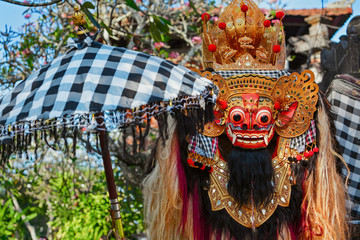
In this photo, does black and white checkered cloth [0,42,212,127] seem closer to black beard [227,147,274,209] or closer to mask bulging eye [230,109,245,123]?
mask bulging eye [230,109,245,123]

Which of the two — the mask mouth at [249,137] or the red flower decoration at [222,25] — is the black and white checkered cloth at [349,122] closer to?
the mask mouth at [249,137]

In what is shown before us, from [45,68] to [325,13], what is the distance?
171 inches

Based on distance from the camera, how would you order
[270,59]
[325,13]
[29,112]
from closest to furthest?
1. [29,112]
2. [270,59]
3. [325,13]

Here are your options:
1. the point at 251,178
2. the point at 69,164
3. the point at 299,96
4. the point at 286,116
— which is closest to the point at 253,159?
the point at 251,178

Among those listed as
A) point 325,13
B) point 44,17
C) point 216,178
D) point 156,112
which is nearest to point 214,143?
point 216,178

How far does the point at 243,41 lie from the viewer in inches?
96.0

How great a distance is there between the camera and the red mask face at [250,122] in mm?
2309

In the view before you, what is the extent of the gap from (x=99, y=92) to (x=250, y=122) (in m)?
1.08

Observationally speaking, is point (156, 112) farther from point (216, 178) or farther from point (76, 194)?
point (76, 194)

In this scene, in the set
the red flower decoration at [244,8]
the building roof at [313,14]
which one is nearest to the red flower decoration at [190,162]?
the red flower decoration at [244,8]

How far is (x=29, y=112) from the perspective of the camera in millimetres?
1505

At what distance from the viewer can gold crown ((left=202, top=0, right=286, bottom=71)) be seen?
8.03 feet

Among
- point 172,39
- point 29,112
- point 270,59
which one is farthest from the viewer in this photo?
point 172,39

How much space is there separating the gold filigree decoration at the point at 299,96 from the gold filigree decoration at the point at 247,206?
11 centimetres
